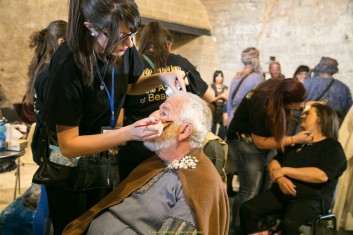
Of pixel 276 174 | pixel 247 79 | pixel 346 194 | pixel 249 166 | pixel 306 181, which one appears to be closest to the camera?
pixel 306 181

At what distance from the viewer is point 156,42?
2.09m

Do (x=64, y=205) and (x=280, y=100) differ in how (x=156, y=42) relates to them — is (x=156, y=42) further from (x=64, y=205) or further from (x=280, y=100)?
(x=64, y=205)

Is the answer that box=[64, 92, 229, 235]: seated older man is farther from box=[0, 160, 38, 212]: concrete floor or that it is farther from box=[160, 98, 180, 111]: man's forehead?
box=[0, 160, 38, 212]: concrete floor

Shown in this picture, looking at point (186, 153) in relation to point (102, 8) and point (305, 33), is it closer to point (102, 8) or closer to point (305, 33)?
point (102, 8)

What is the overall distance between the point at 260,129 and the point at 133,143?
3.11 ft

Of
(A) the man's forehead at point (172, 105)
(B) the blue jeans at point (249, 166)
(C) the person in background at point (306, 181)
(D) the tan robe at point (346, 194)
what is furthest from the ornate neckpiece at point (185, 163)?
(D) the tan robe at point (346, 194)

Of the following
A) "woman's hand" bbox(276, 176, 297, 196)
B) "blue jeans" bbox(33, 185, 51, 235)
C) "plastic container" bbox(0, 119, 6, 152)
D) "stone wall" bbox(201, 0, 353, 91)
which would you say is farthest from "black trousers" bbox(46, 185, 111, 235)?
"stone wall" bbox(201, 0, 353, 91)

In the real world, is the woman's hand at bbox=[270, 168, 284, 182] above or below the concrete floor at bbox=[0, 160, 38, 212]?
above

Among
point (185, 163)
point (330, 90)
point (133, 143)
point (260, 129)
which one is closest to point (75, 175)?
point (185, 163)

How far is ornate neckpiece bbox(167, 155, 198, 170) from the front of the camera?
4.86ft

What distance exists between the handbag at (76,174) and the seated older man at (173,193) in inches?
5.4

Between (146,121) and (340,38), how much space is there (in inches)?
196

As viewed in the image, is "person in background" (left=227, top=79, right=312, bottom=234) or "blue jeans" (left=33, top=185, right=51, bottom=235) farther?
"person in background" (left=227, top=79, right=312, bottom=234)

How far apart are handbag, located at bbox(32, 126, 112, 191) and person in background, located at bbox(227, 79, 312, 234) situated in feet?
4.28
